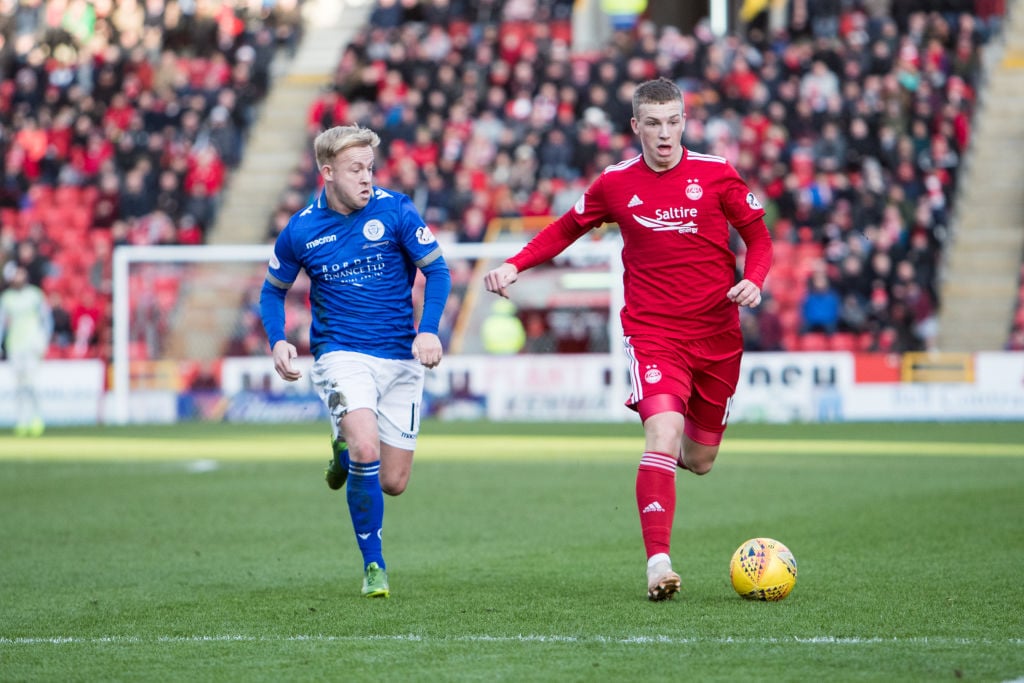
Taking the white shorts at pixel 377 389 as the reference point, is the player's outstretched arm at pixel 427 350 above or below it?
above

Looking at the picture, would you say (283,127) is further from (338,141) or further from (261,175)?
(338,141)

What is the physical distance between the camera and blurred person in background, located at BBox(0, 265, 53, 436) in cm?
2266

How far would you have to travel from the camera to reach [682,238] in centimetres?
764

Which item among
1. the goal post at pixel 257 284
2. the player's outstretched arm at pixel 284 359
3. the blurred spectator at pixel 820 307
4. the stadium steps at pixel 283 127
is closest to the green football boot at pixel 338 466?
the player's outstretched arm at pixel 284 359

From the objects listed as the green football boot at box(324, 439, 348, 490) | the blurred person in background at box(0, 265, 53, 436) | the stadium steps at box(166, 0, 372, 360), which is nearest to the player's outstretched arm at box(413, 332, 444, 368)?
the green football boot at box(324, 439, 348, 490)

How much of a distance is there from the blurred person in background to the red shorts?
16.0 metres

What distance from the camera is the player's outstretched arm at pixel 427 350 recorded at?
741cm

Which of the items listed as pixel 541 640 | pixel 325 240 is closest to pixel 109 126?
pixel 325 240

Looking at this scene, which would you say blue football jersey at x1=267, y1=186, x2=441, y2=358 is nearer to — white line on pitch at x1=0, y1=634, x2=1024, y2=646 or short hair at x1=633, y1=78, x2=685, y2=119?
short hair at x1=633, y1=78, x2=685, y2=119

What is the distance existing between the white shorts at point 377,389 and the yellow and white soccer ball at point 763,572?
1.70 metres

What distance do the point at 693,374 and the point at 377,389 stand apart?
150 cm

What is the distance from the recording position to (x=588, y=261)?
83.4ft

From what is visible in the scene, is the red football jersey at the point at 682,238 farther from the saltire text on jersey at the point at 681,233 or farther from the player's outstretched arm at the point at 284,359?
the player's outstretched arm at the point at 284,359

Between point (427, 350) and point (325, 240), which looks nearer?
point (427, 350)
